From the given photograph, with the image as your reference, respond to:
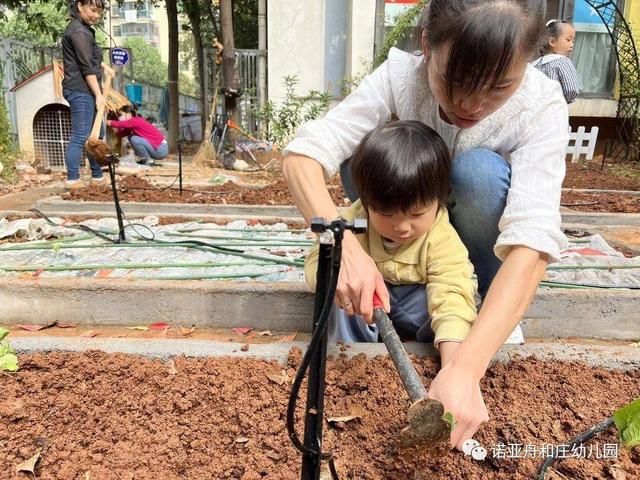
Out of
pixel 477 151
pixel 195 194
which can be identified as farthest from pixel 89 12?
pixel 477 151

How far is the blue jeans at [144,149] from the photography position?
25.7 ft

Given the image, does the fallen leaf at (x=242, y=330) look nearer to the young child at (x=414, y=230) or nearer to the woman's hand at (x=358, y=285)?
the young child at (x=414, y=230)

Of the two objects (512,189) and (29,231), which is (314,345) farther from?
(29,231)

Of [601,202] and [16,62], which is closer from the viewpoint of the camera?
[601,202]

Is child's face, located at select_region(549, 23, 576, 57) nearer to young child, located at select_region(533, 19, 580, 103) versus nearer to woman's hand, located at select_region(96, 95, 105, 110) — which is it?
young child, located at select_region(533, 19, 580, 103)

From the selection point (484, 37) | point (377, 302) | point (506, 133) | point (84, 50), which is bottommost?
point (377, 302)

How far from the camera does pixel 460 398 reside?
1.09 meters

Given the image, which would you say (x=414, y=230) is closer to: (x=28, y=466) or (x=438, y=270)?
(x=438, y=270)

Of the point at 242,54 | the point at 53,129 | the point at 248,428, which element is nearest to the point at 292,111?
Answer: the point at 242,54

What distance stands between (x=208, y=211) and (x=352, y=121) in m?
2.67

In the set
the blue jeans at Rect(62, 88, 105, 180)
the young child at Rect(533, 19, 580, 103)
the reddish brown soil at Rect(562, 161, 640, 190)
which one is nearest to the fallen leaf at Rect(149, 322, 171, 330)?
the young child at Rect(533, 19, 580, 103)

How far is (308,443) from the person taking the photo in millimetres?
967

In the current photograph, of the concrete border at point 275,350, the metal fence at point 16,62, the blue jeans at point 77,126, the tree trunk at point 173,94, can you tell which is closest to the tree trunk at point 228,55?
the metal fence at point 16,62

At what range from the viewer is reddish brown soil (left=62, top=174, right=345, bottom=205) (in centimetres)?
449
